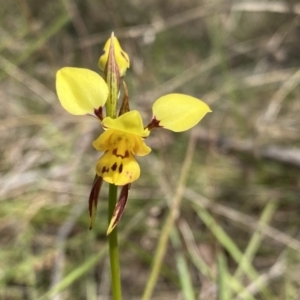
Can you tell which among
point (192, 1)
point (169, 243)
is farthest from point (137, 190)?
point (192, 1)

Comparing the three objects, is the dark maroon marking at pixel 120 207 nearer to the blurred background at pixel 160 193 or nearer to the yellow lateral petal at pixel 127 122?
the yellow lateral petal at pixel 127 122

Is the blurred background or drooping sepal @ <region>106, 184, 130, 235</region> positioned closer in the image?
drooping sepal @ <region>106, 184, 130, 235</region>

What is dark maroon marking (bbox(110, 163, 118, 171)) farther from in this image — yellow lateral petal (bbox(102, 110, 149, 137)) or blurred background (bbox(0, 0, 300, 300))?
blurred background (bbox(0, 0, 300, 300))

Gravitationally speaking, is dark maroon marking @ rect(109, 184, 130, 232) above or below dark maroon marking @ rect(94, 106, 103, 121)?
below

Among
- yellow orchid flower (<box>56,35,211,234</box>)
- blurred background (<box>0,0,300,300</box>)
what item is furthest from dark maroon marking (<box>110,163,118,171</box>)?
blurred background (<box>0,0,300,300</box>)

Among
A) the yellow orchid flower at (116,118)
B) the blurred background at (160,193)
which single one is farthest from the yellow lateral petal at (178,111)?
the blurred background at (160,193)

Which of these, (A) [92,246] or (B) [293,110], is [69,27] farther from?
(A) [92,246]

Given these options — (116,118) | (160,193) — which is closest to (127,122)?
(116,118)
